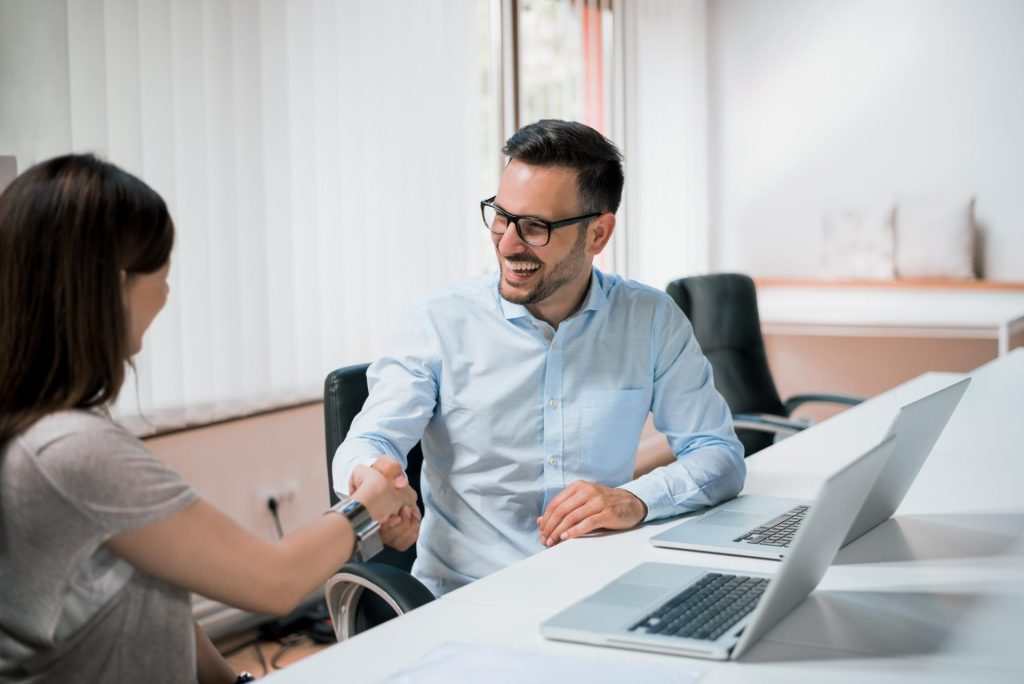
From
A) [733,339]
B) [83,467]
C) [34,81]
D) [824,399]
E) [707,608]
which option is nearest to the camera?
[83,467]

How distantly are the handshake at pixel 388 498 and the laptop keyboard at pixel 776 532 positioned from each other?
48cm

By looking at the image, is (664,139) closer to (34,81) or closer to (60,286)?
(34,81)

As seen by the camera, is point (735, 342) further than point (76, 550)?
Yes

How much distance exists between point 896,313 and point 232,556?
174 inches

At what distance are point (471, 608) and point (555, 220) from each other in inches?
32.4

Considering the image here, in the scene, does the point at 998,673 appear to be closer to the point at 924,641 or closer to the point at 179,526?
the point at 924,641

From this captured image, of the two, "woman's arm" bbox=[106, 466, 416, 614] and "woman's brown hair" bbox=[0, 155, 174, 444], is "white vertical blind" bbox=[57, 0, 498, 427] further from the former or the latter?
"woman's brown hair" bbox=[0, 155, 174, 444]

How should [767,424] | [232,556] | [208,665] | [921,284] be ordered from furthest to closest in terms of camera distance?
1. [921,284]
2. [767,424]
3. [208,665]
4. [232,556]

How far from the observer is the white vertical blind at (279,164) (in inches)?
113

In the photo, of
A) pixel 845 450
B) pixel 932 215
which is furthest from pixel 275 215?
pixel 932 215

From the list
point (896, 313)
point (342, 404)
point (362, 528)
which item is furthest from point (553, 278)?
point (896, 313)

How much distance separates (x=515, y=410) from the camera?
1986mm

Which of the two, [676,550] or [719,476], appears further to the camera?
[719,476]

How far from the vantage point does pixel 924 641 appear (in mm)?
1222
